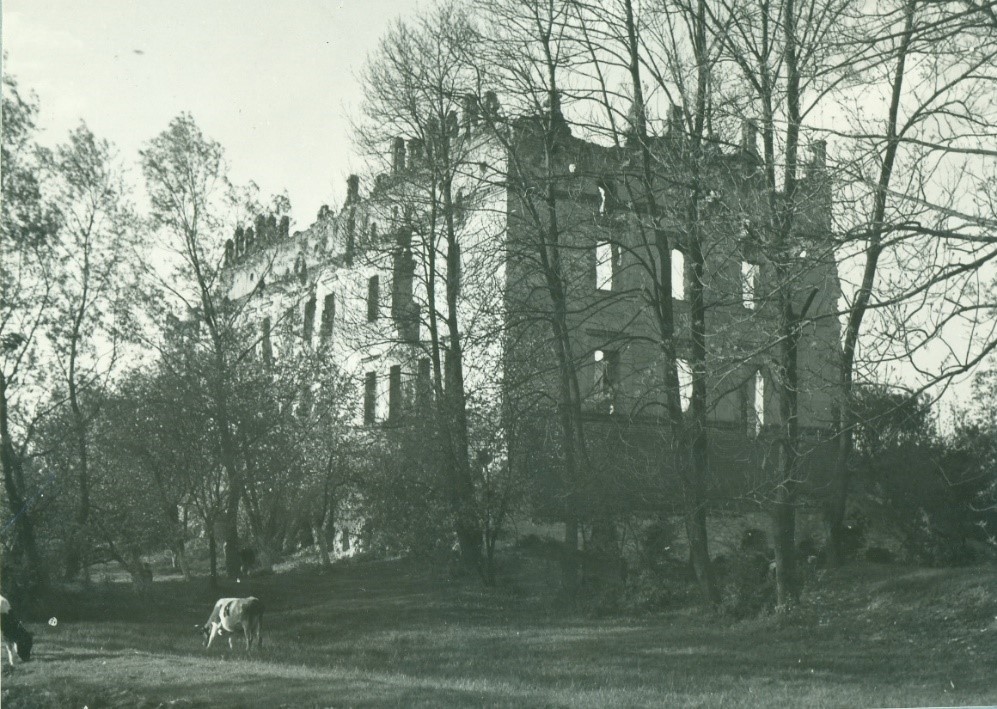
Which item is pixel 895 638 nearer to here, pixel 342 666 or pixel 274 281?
pixel 342 666

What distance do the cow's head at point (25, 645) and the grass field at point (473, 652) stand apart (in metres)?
0.05

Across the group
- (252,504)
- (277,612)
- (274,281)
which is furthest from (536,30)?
(277,612)

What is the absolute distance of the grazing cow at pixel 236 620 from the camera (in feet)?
21.2

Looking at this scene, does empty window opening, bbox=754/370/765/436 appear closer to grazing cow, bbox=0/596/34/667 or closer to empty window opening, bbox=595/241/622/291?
empty window opening, bbox=595/241/622/291

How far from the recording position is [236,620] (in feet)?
21.3

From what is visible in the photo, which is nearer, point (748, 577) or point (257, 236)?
point (257, 236)

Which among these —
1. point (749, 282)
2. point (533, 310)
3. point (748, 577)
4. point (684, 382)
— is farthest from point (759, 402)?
point (533, 310)

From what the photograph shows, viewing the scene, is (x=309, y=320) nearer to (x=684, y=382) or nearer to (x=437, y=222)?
(x=437, y=222)

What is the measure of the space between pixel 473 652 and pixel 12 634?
2804mm

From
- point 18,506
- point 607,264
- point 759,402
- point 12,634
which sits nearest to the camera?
point 12,634

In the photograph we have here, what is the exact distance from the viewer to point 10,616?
621 centimetres

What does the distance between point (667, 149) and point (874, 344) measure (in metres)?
2.30

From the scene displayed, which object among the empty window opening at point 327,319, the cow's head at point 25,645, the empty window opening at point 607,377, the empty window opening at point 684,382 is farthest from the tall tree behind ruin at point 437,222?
the cow's head at point 25,645

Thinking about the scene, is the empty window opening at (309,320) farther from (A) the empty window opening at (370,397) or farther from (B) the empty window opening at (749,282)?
(B) the empty window opening at (749,282)
